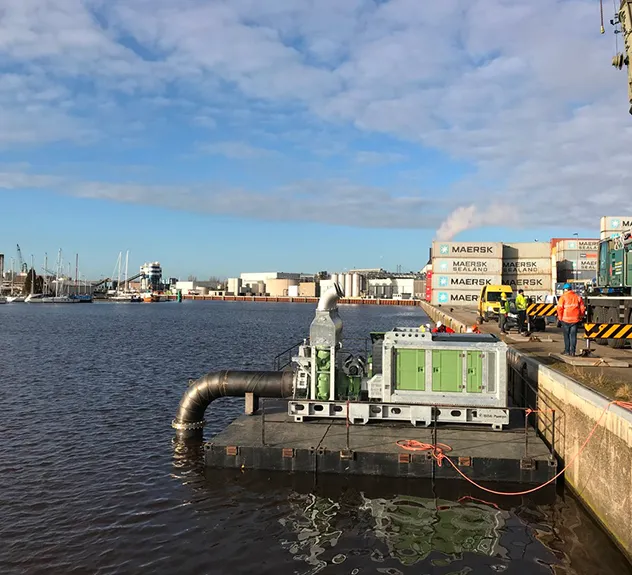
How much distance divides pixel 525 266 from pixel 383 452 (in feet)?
347

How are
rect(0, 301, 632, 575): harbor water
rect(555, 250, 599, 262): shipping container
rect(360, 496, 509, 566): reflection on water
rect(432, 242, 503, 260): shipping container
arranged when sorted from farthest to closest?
1. rect(432, 242, 503, 260): shipping container
2. rect(555, 250, 599, 262): shipping container
3. rect(360, 496, 509, 566): reflection on water
4. rect(0, 301, 632, 575): harbor water

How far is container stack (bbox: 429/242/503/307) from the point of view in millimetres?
105812

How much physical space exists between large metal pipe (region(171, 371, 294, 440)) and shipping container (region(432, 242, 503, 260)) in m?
95.9

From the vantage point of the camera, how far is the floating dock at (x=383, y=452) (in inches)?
461

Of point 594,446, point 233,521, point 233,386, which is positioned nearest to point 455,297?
point 233,386

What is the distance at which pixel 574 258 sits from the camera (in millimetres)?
105938

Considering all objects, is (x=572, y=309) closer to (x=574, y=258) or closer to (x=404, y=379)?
(x=404, y=379)

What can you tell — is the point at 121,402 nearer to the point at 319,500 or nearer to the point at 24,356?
the point at 319,500

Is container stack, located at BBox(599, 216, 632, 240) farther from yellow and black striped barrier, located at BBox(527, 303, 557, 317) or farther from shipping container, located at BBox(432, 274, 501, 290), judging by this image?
yellow and black striped barrier, located at BBox(527, 303, 557, 317)

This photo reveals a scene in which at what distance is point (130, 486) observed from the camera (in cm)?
1285

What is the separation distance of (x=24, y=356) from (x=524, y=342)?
3215 centimetres

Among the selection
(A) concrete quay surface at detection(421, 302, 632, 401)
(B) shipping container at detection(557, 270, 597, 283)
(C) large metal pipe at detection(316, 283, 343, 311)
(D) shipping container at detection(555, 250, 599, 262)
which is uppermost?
(D) shipping container at detection(555, 250, 599, 262)

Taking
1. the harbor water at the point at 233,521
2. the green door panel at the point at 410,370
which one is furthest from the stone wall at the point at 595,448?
the green door panel at the point at 410,370

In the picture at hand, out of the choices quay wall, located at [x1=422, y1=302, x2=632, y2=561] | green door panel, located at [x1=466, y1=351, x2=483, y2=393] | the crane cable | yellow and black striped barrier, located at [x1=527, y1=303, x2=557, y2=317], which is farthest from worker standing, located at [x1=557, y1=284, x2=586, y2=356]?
yellow and black striped barrier, located at [x1=527, y1=303, x2=557, y2=317]
